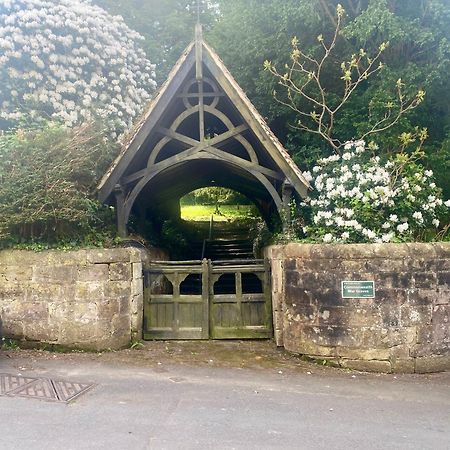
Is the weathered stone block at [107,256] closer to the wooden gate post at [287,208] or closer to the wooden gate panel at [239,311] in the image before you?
the wooden gate panel at [239,311]

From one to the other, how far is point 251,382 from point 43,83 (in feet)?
26.5

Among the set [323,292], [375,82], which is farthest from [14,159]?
[375,82]

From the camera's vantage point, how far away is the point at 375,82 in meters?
10.4

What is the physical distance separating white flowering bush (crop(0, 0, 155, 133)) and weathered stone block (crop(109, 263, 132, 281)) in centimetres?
336

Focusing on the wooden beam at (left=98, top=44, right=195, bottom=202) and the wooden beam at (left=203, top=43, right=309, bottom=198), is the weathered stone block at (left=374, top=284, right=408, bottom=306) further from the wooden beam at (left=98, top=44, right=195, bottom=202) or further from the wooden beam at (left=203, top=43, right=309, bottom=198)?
the wooden beam at (left=98, top=44, right=195, bottom=202)

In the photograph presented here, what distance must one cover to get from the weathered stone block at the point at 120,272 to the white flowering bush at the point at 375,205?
116 inches

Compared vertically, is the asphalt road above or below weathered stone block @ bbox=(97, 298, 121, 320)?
below

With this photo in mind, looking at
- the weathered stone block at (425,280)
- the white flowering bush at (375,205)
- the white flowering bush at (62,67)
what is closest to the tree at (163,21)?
the white flowering bush at (62,67)

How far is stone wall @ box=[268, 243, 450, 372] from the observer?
22.5ft

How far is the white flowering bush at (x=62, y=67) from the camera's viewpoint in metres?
10.3

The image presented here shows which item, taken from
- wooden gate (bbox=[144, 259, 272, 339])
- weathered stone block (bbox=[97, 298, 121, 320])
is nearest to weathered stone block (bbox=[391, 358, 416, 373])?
wooden gate (bbox=[144, 259, 272, 339])

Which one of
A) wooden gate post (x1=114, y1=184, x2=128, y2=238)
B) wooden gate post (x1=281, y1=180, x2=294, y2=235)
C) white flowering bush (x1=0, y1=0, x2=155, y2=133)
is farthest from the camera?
white flowering bush (x1=0, y1=0, x2=155, y2=133)

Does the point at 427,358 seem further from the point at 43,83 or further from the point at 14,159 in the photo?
the point at 43,83

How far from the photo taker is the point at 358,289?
6926 mm
